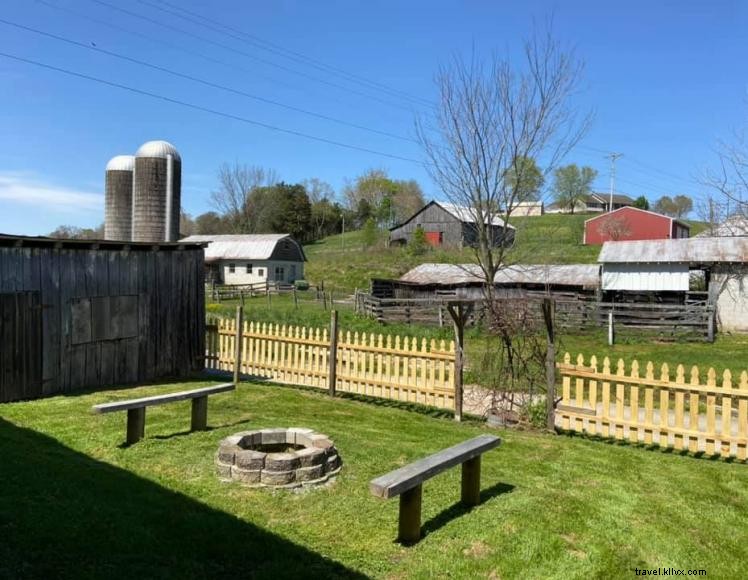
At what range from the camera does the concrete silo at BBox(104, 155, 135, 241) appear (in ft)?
55.4

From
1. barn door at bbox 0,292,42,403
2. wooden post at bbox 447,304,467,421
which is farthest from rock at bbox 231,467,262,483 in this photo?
barn door at bbox 0,292,42,403

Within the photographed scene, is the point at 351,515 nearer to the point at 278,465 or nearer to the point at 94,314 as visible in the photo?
the point at 278,465

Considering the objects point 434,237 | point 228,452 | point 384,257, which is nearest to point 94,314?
point 228,452

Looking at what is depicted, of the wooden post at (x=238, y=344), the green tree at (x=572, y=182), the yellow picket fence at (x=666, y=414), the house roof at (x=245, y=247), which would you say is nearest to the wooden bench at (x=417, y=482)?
the yellow picket fence at (x=666, y=414)

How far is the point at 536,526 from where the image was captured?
15.2 feet

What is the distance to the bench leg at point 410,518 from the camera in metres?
4.35

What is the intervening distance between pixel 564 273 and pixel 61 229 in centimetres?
6316

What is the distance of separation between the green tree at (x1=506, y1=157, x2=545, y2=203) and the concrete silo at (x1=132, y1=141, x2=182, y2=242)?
9.28 metres

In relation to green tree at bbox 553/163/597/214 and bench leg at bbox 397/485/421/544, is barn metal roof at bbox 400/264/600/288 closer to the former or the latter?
bench leg at bbox 397/485/421/544

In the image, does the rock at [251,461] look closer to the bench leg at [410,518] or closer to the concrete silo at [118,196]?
the bench leg at [410,518]

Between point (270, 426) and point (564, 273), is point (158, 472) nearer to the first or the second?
point (270, 426)

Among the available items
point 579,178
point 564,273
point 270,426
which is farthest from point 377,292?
point 579,178

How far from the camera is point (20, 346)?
972 cm

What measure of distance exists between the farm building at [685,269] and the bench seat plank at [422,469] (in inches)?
876
